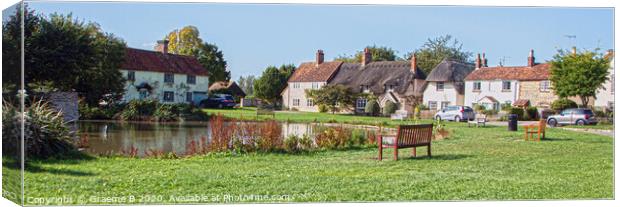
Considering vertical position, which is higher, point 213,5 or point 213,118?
point 213,5

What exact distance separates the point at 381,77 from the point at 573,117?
5027 millimetres

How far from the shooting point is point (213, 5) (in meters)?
11.4

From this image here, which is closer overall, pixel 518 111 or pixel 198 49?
pixel 198 49

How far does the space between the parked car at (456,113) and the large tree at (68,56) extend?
7253 mm

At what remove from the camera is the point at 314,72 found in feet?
44.7

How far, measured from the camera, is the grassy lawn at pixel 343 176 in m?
10.6

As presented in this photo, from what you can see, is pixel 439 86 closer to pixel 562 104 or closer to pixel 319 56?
pixel 562 104

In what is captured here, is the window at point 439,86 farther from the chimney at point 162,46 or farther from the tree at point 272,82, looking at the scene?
the chimney at point 162,46

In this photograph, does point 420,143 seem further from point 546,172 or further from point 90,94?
point 90,94

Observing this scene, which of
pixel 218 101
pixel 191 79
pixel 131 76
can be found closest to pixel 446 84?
pixel 218 101

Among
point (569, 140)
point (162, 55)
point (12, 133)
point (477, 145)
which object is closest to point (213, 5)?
point (162, 55)

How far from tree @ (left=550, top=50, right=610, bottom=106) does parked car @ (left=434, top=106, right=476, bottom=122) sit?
2.16 meters

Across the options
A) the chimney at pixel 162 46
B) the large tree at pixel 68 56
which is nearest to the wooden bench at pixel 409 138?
the chimney at pixel 162 46

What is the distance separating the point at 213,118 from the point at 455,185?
21.2ft
